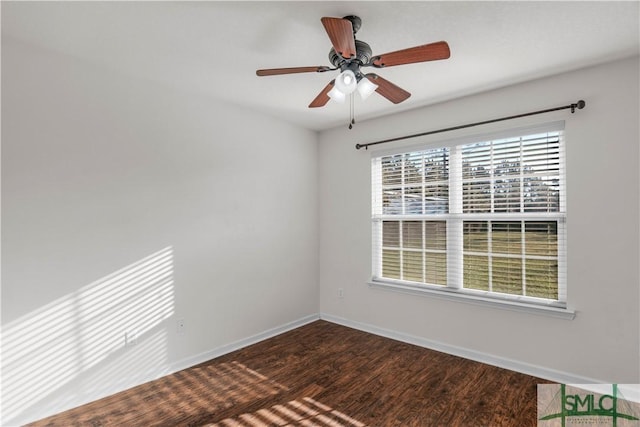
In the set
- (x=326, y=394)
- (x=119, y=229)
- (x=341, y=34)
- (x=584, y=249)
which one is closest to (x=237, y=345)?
(x=326, y=394)

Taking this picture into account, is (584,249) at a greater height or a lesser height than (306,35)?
lesser

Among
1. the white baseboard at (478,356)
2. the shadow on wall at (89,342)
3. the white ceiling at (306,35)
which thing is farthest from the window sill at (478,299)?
the shadow on wall at (89,342)

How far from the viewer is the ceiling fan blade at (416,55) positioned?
176 cm

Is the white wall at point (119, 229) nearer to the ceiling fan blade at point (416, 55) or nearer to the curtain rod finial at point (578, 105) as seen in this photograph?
the ceiling fan blade at point (416, 55)

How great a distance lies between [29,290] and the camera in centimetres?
225

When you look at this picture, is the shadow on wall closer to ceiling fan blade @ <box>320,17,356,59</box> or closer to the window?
ceiling fan blade @ <box>320,17,356,59</box>

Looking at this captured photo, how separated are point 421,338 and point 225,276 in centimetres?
217

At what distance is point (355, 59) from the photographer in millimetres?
2064

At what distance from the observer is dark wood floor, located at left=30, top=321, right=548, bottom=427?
2.29m

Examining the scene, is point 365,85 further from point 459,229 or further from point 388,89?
point 459,229

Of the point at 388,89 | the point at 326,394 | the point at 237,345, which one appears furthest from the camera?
the point at 237,345

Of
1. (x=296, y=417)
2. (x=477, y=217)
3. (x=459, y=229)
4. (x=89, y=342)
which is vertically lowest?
(x=296, y=417)

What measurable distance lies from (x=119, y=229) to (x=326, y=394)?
210cm

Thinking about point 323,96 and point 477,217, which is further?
point 477,217
